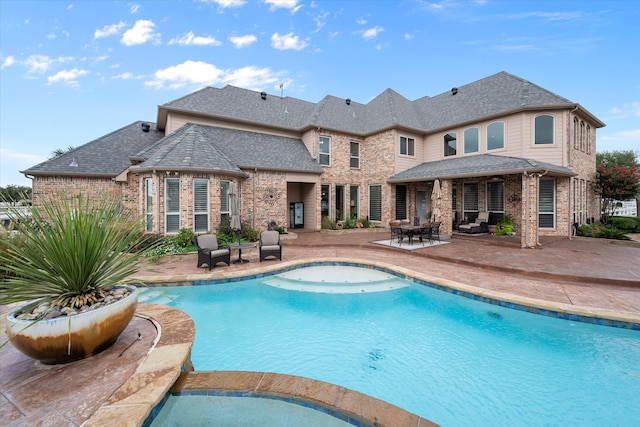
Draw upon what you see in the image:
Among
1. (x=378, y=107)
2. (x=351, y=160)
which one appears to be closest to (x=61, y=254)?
(x=351, y=160)

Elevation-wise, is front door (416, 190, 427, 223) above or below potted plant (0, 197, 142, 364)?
above

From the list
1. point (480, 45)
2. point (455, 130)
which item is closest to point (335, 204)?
point (455, 130)

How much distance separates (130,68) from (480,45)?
18.2 metres

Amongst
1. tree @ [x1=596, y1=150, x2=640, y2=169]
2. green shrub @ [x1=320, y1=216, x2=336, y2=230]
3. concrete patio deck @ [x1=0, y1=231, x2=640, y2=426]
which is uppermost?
tree @ [x1=596, y1=150, x2=640, y2=169]

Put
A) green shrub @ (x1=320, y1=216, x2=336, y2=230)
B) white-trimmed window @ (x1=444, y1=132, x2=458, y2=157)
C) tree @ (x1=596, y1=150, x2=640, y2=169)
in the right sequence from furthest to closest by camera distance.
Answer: tree @ (x1=596, y1=150, x2=640, y2=169) → green shrub @ (x1=320, y1=216, x2=336, y2=230) → white-trimmed window @ (x1=444, y1=132, x2=458, y2=157)

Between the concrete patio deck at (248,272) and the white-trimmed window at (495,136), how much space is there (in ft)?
17.5

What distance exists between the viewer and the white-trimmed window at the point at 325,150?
648 inches

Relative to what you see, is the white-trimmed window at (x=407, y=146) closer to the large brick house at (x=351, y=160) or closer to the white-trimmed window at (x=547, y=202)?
the large brick house at (x=351, y=160)

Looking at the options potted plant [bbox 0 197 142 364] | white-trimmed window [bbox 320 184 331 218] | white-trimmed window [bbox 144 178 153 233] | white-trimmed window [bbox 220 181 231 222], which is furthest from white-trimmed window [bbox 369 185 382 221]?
potted plant [bbox 0 197 142 364]

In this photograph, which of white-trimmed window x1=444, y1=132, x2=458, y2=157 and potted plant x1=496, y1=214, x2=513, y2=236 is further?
white-trimmed window x1=444, y1=132, x2=458, y2=157

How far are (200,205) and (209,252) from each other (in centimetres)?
387

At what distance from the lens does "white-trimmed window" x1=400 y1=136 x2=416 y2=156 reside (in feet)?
53.8

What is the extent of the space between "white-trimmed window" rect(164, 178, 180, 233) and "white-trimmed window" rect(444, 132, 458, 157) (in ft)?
49.2

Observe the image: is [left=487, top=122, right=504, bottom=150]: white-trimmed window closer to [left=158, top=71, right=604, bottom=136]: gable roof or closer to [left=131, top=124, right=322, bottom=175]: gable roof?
[left=158, top=71, right=604, bottom=136]: gable roof
